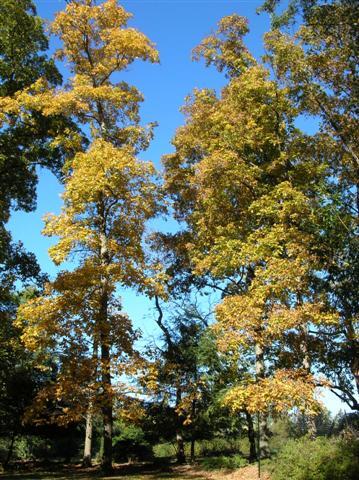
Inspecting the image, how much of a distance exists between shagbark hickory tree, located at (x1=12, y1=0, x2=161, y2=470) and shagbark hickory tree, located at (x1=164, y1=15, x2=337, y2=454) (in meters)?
3.23

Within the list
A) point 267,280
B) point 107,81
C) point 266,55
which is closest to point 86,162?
point 107,81

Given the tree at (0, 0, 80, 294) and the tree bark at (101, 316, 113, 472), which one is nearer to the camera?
the tree bark at (101, 316, 113, 472)

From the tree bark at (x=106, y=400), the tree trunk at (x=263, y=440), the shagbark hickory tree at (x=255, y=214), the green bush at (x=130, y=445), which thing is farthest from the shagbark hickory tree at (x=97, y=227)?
the green bush at (x=130, y=445)

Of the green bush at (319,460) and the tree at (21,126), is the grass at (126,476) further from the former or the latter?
the tree at (21,126)

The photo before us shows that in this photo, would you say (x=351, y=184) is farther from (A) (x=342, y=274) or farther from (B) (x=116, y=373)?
(B) (x=116, y=373)

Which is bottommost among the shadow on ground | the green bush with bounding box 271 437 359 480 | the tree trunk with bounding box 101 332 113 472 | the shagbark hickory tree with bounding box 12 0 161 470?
the shadow on ground

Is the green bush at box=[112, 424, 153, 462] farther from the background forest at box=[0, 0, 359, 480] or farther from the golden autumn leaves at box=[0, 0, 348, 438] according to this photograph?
the golden autumn leaves at box=[0, 0, 348, 438]

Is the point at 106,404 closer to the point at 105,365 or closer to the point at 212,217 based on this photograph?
the point at 105,365

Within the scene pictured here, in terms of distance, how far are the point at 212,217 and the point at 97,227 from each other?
561cm

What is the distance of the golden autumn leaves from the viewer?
11219mm

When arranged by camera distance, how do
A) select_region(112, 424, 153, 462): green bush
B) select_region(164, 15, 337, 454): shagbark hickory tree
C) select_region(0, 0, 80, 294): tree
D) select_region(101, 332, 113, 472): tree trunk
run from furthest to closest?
select_region(112, 424, 153, 462): green bush, select_region(0, 0, 80, 294): tree, select_region(164, 15, 337, 454): shagbark hickory tree, select_region(101, 332, 113, 472): tree trunk

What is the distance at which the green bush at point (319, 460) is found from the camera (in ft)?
30.5

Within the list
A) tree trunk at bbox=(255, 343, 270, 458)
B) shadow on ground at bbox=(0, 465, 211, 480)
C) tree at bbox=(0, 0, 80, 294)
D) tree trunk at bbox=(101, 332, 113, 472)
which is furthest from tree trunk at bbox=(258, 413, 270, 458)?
tree at bbox=(0, 0, 80, 294)

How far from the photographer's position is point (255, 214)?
1603 centimetres
